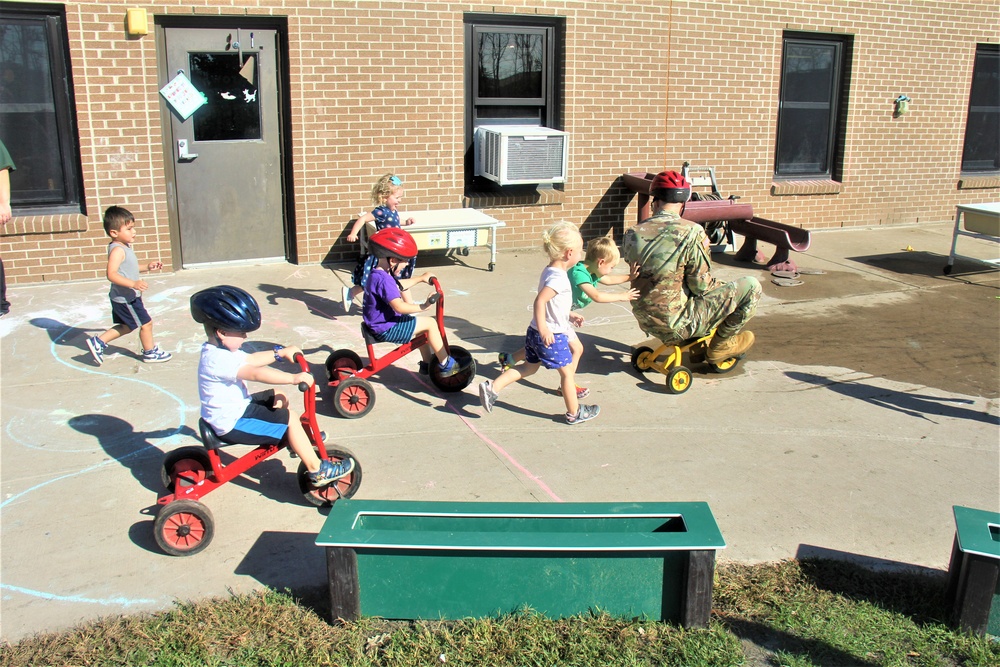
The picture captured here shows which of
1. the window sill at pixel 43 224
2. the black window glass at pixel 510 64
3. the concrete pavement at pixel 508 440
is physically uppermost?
the black window glass at pixel 510 64

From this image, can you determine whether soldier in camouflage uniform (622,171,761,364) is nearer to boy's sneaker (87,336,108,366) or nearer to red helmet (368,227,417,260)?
red helmet (368,227,417,260)

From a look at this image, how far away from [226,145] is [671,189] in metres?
5.24

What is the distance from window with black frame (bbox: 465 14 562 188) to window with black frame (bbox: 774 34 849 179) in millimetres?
3464

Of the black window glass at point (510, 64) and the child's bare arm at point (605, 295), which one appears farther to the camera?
the black window glass at point (510, 64)

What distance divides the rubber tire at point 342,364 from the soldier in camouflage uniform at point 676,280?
206 cm

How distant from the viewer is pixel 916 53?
Answer: 41.4 ft

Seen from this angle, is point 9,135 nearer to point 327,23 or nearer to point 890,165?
point 327,23

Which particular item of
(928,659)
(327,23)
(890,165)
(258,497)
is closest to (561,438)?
(258,497)

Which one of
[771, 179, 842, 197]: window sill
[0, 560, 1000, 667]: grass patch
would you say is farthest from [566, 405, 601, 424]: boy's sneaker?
[771, 179, 842, 197]: window sill

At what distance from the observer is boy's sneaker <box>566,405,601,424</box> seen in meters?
5.94

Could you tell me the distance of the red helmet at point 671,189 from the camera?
6.22 meters

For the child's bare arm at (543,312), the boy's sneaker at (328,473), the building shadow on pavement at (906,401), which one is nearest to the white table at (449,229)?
the child's bare arm at (543,312)

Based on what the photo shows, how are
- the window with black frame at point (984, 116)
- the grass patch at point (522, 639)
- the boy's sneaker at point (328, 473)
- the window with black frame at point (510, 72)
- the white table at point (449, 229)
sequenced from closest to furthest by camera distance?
1. the grass patch at point (522, 639)
2. the boy's sneaker at point (328, 473)
3. the white table at point (449, 229)
4. the window with black frame at point (510, 72)
5. the window with black frame at point (984, 116)

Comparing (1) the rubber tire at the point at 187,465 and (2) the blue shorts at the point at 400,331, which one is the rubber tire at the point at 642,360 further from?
(1) the rubber tire at the point at 187,465
